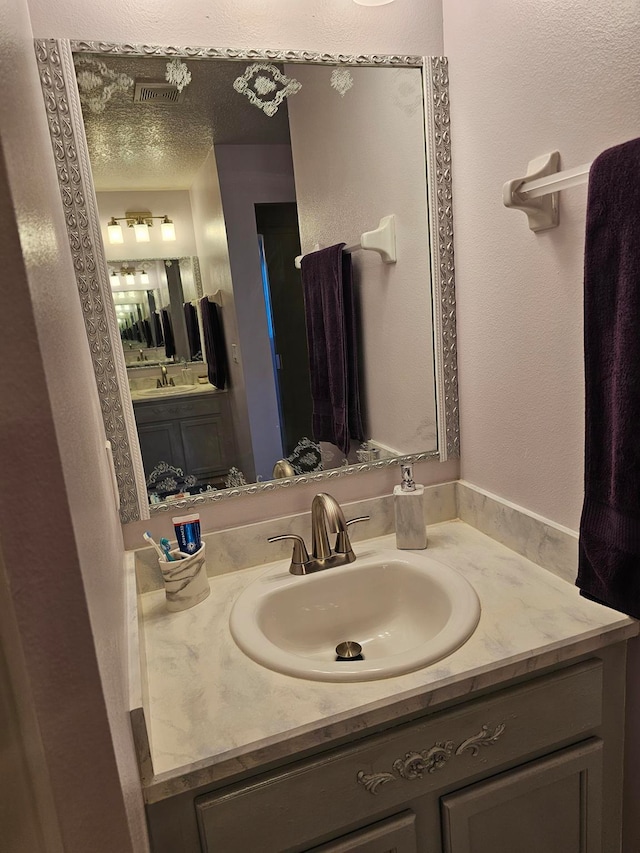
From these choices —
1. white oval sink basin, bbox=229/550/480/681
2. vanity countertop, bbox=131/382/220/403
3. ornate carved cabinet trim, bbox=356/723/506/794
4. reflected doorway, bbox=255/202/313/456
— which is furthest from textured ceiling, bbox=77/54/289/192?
ornate carved cabinet trim, bbox=356/723/506/794

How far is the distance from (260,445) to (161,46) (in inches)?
32.1

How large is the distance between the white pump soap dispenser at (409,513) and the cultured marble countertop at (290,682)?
0.54 ft

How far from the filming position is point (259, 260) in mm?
1209

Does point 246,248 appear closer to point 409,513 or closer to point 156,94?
point 156,94

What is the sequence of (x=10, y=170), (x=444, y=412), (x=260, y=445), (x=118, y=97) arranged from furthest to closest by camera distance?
1. (x=444, y=412)
2. (x=260, y=445)
3. (x=118, y=97)
4. (x=10, y=170)

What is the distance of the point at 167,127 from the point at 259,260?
1.01ft

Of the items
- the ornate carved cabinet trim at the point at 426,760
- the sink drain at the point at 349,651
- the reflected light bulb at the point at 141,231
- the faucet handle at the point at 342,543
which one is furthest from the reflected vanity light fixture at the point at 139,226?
the ornate carved cabinet trim at the point at 426,760

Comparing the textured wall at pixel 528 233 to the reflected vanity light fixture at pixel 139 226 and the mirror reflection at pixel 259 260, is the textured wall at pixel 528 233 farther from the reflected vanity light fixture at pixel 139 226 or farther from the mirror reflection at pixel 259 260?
the reflected vanity light fixture at pixel 139 226

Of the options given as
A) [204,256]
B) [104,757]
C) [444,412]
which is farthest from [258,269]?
[104,757]

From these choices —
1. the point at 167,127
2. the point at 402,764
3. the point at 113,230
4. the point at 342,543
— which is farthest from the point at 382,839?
the point at 167,127

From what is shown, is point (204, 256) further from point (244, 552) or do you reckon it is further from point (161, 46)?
point (244, 552)

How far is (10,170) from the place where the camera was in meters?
0.38

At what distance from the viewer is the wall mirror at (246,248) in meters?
1.08

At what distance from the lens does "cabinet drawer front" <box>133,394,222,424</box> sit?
1.17 meters
